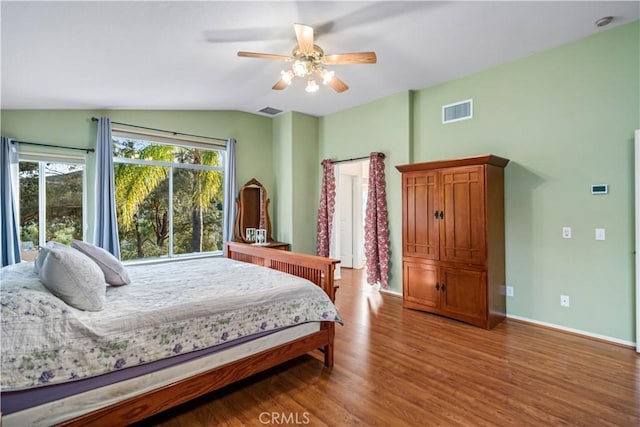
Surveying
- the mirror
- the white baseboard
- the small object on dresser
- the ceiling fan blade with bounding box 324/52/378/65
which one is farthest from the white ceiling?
the white baseboard

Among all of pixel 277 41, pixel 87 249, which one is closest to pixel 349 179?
pixel 277 41

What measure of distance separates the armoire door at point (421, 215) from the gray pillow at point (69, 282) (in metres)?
3.34

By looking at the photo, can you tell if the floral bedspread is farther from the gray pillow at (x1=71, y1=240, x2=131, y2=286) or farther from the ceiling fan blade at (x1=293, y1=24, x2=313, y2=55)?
the ceiling fan blade at (x1=293, y1=24, x2=313, y2=55)

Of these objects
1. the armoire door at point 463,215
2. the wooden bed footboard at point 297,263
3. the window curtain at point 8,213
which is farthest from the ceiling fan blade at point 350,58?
the window curtain at point 8,213

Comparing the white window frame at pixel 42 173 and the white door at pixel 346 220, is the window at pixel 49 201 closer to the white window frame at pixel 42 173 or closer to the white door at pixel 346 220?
the white window frame at pixel 42 173

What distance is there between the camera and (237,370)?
2.13 meters

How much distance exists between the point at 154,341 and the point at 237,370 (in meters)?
0.60

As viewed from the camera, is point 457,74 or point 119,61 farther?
point 457,74

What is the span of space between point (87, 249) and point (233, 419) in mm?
1702

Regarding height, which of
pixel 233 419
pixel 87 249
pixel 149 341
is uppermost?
pixel 87 249

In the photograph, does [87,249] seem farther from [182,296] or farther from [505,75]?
[505,75]

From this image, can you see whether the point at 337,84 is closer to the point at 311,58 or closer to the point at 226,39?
the point at 311,58

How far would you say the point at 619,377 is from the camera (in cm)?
244

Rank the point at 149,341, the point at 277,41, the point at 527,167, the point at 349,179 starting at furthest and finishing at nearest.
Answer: the point at 349,179 < the point at 527,167 < the point at 277,41 < the point at 149,341
